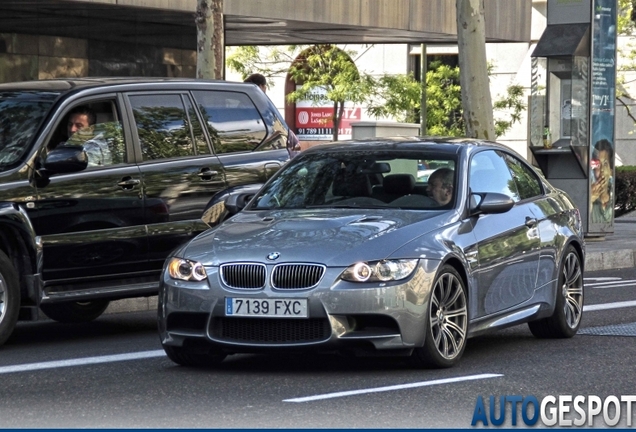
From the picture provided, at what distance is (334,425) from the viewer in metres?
6.78

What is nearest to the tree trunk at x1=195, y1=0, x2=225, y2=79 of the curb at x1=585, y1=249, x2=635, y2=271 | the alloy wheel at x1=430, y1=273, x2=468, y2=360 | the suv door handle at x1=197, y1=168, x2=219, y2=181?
the curb at x1=585, y1=249, x2=635, y2=271

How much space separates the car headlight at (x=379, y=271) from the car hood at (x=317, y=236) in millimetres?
44

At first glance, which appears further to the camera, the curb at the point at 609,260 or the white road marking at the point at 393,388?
the curb at the point at 609,260

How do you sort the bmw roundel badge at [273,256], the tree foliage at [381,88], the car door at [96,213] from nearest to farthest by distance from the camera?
the bmw roundel badge at [273,256] < the car door at [96,213] < the tree foliage at [381,88]

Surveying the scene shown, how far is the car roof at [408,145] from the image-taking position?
9.84m

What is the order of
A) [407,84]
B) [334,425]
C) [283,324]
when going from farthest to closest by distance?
[407,84], [283,324], [334,425]

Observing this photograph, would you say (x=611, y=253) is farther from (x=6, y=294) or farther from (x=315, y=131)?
(x=315, y=131)

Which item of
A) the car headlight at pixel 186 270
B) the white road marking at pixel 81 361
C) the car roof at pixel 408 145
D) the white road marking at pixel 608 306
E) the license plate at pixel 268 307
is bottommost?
the white road marking at pixel 608 306

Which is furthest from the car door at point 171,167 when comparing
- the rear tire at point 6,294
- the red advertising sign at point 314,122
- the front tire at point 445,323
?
the red advertising sign at point 314,122

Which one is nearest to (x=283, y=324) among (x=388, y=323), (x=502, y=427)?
(x=388, y=323)

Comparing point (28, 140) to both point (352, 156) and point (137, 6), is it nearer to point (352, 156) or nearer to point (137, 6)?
point (352, 156)

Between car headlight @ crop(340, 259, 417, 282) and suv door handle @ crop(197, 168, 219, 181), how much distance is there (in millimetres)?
3330

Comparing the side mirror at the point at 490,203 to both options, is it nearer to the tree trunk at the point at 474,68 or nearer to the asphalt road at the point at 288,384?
the asphalt road at the point at 288,384

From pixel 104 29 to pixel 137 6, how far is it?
312 cm
